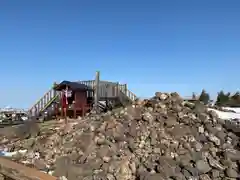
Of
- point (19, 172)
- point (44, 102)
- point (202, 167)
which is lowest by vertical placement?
point (19, 172)

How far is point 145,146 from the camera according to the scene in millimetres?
6348

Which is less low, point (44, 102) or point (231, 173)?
point (44, 102)

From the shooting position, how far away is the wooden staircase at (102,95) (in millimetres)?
13539

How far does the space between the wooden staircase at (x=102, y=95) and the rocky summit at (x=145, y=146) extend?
5394 millimetres

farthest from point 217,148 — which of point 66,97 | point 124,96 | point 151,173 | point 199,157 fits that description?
point 124,96

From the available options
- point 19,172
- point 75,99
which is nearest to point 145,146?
point 19,172

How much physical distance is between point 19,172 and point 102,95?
894cm

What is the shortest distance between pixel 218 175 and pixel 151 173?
4.59 feet

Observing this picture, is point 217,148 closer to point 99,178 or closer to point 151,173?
point 151,173

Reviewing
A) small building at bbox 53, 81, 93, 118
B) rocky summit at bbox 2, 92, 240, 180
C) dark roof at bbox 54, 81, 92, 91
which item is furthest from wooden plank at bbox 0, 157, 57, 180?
dark roof at bbox 54, 81, 92, 91

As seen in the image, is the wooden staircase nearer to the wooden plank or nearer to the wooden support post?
the wooden support post

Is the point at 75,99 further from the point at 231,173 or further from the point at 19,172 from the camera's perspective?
the point at 231,173

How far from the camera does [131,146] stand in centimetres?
629

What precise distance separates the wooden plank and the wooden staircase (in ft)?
24.0
